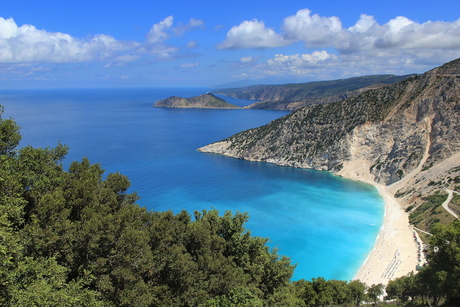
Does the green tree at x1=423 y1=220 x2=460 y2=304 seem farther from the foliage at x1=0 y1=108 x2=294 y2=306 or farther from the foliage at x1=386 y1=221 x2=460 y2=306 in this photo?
the foliage at x1=0 y1=108 x2=294 y2=306

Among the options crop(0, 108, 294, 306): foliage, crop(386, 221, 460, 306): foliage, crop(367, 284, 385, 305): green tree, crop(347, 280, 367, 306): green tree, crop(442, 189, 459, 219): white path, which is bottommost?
crop(367, 284, 385, 305): green tree

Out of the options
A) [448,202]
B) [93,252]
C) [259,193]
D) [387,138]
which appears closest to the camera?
[93,252]

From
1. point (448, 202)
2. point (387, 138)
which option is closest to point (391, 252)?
point (448, 202)

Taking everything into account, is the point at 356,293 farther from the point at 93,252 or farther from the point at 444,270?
the point at 93,252

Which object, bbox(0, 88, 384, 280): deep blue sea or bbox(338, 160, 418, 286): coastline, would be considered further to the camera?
Answer: bbox(0, 88, 384, 280): deep blue sea

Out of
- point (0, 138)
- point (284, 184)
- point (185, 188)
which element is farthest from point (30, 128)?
point (0, 138)

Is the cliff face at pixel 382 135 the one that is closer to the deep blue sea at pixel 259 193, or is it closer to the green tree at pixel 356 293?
the deep blue sea at pixel 259 193

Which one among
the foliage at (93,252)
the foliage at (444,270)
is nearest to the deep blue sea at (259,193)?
the foliage at (444,270)

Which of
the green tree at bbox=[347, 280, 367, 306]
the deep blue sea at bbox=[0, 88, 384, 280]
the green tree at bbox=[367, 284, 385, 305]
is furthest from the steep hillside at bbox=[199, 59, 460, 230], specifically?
the green tree at bbox=[347, 280, 367, 306]
